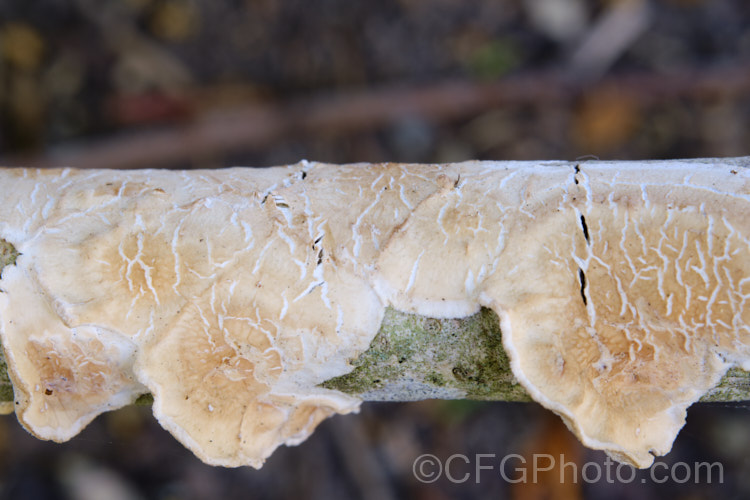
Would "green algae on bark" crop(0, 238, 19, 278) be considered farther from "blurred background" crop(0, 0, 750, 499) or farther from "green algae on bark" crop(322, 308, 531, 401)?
"blurred background" crop(0, 0, 750, 499)

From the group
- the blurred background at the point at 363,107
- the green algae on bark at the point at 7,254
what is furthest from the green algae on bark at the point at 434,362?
the blurred background at the point at 363,107

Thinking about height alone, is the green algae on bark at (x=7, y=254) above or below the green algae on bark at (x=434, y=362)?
above

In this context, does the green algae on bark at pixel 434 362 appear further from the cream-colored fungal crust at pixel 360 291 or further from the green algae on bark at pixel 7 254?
the green algae on bark at pixel 7 254

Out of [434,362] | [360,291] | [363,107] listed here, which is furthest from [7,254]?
[363,107]

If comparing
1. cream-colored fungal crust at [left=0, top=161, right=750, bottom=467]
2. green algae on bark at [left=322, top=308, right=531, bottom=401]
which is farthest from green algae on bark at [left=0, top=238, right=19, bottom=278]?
green algae on bark at [left=322, top=308, right=531, bottom=401]

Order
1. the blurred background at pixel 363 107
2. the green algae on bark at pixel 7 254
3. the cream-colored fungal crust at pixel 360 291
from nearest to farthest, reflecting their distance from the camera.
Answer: the cream-colored fungal crust at pixel 360 291 → the green algae on bark at pixel 7 254 → the blurred background at pixel 363 107

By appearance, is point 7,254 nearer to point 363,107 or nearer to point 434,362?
point 434,362
